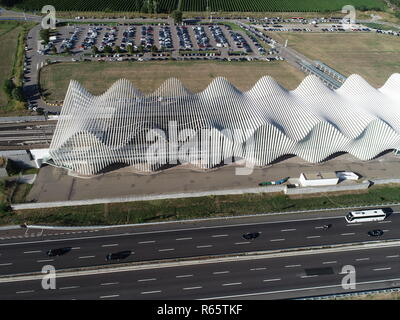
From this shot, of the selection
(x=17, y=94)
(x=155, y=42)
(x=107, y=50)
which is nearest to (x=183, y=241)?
(x=17, y=94)

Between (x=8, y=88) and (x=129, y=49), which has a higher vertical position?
(x=129, y=49)

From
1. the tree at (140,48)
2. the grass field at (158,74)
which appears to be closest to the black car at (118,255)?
the grass field at (158,74)

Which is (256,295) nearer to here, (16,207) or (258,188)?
(258,188)

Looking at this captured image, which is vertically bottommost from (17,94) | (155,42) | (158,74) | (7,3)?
(17,94)

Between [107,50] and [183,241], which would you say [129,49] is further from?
[183,241]
